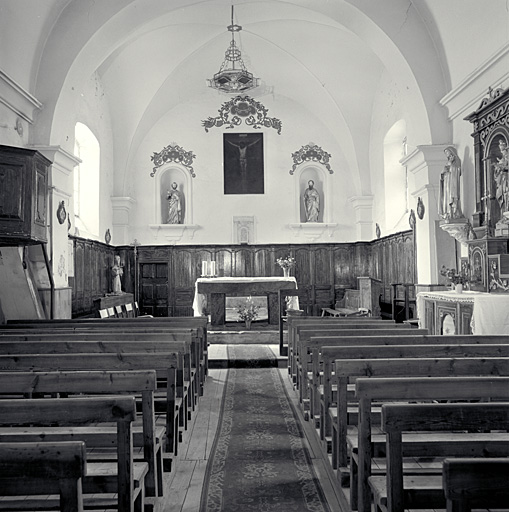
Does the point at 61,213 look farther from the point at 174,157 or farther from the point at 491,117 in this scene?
the point at 174,157

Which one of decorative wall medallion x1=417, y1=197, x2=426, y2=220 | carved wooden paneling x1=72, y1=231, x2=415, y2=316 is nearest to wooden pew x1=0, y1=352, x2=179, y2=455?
decorative wall medallion x1=417, y1=197, x2=426, y2=220

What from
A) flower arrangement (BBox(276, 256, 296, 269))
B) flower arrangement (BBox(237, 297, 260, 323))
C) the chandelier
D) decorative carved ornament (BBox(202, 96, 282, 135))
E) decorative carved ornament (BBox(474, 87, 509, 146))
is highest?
decorative carved ornament (BBox(202, 96, 282, 135))

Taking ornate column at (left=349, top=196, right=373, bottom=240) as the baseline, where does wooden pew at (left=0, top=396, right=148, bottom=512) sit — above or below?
below

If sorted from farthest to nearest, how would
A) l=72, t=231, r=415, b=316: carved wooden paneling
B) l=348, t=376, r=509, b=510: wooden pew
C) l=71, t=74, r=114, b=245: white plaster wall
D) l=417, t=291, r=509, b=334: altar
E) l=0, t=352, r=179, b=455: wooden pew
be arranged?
l=72, t=231, r=415, b=316: carved wooden paneling, l=71, t=74, r=114, b=245: white plaster wall, l=417, t=291, r=509, b=334: altar, l=0, t=352, r=179, b=455: wooden pew, l=348, t=376, r=509, b=510: wooden pew

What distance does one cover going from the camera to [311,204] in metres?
18.2

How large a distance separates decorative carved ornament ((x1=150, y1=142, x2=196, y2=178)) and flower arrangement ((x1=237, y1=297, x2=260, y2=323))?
17.0 ft

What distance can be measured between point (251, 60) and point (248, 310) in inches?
292

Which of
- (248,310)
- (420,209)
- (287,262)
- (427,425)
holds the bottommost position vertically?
(248,310)

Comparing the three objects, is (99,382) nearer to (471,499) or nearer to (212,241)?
(471,499)

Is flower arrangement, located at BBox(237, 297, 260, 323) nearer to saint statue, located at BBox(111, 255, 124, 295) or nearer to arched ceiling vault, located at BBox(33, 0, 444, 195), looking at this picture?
saint statue, located at BBox(111, 255, 124, 295)

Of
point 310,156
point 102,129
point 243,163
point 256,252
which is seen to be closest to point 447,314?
point 256,252

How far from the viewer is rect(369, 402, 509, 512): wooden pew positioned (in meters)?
2.27

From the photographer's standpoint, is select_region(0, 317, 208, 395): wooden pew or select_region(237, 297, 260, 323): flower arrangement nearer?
select_region(0, 317, 208, 395): wooden pew

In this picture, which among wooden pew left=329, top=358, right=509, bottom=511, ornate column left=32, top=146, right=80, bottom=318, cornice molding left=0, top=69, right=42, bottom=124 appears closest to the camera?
wooden pew left=329, top=358, right=509, bottom=511
